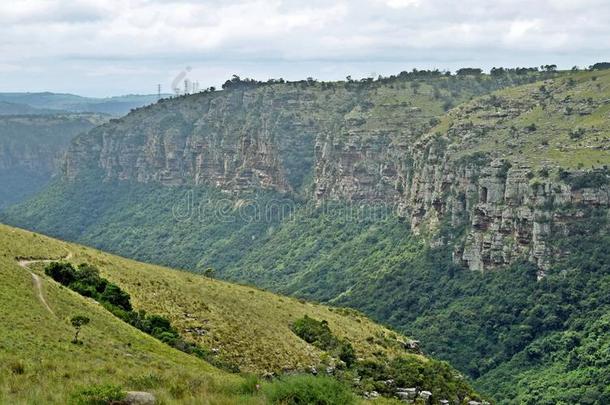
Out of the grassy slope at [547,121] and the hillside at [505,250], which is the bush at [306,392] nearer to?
the hillside at [505,250]

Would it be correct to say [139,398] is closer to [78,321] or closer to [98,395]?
[98,395]

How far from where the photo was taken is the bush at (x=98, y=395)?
85.8ft

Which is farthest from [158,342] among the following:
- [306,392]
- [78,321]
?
[306,392]

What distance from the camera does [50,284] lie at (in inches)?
1972

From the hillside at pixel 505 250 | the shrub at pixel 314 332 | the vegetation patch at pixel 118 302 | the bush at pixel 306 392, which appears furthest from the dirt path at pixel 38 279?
the hillside at pixel 505 250

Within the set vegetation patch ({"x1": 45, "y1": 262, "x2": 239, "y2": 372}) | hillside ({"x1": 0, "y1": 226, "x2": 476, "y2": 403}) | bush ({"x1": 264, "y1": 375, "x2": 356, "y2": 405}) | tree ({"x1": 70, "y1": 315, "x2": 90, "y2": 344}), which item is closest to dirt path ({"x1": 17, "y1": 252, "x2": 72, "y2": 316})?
hillside ({"x1": 0, "y1": 226, "x2": 476, "y2": 403})

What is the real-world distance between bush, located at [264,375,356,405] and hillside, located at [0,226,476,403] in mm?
694

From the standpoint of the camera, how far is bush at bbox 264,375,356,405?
94.9 ft

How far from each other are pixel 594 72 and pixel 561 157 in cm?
4554

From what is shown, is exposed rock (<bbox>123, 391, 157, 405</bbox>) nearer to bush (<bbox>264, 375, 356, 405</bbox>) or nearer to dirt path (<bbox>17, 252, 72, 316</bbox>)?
bush (<bbox>264, 375, 356, 405</bbox>)

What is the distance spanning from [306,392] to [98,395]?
24.0 feet

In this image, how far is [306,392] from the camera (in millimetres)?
29203

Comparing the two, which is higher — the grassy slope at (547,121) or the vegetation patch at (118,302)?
the grassy slope at (547,121)

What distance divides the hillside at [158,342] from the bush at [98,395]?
80 cm
